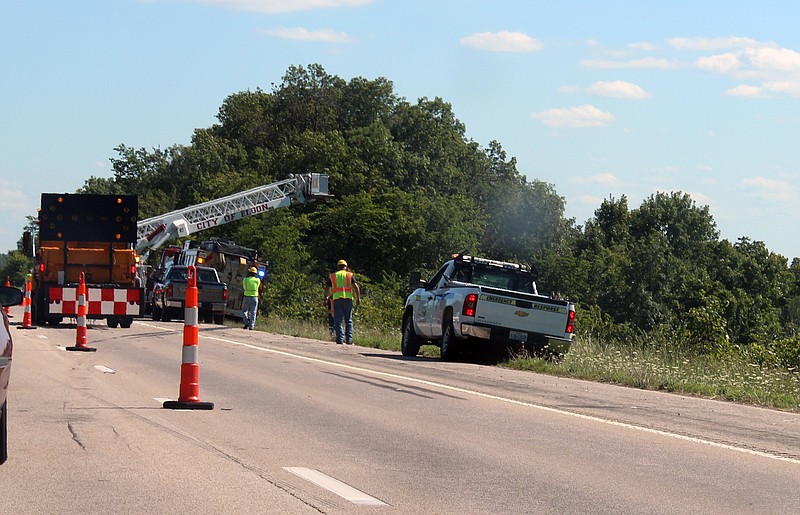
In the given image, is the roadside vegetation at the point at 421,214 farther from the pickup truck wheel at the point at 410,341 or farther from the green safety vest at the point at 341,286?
the pickup truck wheel at the point at 410,341

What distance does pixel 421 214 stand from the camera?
87.1 metres

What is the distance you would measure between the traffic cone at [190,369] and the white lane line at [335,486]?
12.9 feet

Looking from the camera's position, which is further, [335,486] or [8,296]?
[8,296]

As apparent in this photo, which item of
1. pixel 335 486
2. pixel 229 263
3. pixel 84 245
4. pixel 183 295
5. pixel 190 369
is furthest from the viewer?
pixel 229 263

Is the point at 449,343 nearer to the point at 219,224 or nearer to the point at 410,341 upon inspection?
the point at 410,341

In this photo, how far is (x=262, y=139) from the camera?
99000 mm

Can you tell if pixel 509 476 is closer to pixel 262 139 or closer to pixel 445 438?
pixel 445 438

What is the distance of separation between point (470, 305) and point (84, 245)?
15.8 m

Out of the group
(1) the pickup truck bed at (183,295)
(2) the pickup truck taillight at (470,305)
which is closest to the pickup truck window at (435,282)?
(2) the pickup truck taillight at (470,305)

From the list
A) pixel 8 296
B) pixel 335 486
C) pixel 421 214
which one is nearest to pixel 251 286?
pixel 8 296

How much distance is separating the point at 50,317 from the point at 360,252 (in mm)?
52588

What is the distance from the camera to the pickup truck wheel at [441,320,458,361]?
72.3 ft

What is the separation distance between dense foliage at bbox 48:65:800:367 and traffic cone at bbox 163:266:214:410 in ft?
182

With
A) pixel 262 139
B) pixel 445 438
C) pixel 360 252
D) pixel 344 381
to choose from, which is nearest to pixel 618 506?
pixel 445 438
